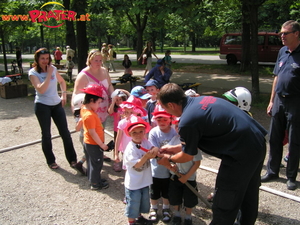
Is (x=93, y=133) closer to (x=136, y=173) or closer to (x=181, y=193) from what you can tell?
(x=136, y=173)

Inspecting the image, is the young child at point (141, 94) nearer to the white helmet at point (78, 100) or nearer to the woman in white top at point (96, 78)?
the woman in white top at point (96, 78)

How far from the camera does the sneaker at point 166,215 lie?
3234 mm

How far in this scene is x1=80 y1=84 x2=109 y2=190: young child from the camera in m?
3.67

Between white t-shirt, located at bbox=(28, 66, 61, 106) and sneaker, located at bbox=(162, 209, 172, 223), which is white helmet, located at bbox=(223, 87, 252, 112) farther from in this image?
white t-shirt, located at bbox=(28, 66, 61, 106)

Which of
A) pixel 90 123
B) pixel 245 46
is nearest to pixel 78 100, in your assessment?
pixel 90 123

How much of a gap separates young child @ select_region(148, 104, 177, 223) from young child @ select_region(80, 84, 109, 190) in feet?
2.38

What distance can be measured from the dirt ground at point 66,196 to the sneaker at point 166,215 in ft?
0.92

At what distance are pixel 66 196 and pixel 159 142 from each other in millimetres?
1498

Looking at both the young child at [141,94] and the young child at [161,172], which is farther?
the young child at [141,94]

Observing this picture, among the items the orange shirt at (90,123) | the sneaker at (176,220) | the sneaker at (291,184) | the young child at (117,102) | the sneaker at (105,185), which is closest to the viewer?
the sneaker at (176,220)

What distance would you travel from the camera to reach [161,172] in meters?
3.28

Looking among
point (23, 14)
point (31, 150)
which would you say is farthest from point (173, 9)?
point (23, 14)

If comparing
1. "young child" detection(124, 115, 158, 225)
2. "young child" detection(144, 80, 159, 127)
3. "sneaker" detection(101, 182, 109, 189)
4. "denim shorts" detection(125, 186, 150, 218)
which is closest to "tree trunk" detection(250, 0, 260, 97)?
"young child" detection(144, 80, 159, 127)

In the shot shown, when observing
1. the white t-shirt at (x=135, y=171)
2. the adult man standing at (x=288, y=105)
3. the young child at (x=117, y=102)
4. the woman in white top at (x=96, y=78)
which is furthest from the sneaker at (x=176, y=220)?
the woman in white top at (x=96, y=78)
